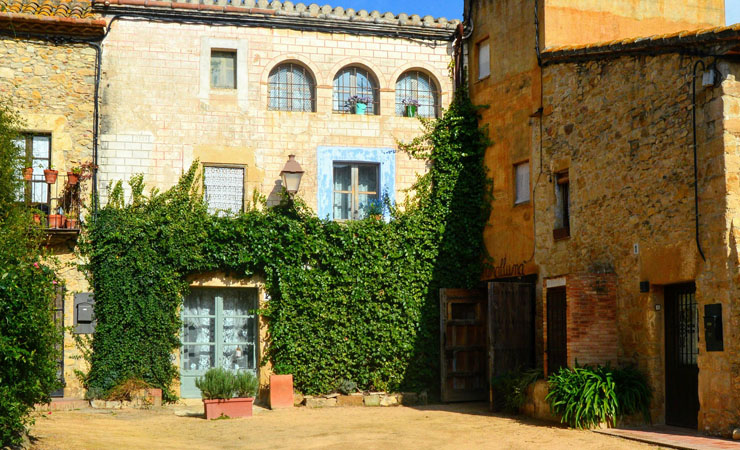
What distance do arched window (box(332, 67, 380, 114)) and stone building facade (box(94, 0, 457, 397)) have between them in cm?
2

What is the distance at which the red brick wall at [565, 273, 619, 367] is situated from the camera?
13.8m

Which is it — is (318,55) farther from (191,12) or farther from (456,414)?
(456,414)

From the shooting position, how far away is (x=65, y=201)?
16.5m

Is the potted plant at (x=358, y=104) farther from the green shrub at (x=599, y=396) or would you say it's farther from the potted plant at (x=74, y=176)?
the green shrub at (x=599, y=396)

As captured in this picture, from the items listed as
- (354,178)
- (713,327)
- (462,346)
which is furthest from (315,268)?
(713,327)

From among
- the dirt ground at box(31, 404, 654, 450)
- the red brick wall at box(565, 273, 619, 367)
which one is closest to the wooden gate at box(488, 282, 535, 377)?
the dirt ground at box(31, 404, 654, 450)

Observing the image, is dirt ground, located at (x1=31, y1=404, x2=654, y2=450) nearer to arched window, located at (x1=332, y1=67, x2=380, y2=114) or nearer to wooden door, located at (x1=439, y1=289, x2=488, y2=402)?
wooden door, located at (x1=439, y1=289, x2=488, y2=402)

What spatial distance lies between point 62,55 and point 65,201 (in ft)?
8.77

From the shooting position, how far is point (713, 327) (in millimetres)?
11977

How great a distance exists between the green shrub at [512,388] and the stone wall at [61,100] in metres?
7.24

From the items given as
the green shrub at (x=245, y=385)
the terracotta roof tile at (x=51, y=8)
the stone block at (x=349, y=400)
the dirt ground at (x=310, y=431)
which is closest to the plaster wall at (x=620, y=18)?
the dirt ground at (x=310, y=431)

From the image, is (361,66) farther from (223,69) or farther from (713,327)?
(713,327)

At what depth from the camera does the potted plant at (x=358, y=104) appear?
18234 mm

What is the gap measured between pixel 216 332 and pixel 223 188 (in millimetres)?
2670
